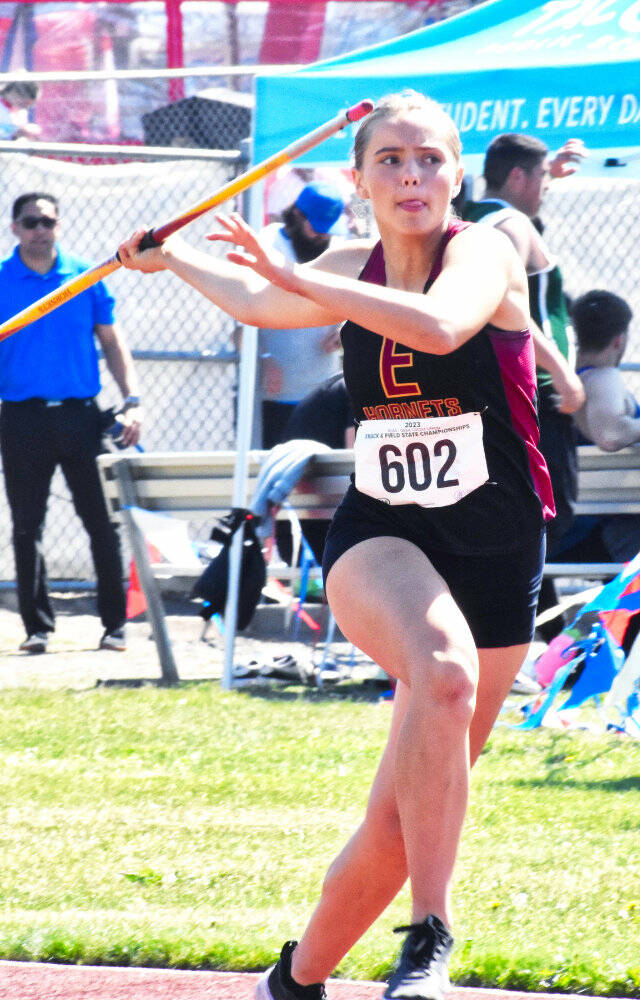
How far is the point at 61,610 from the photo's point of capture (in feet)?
31.2

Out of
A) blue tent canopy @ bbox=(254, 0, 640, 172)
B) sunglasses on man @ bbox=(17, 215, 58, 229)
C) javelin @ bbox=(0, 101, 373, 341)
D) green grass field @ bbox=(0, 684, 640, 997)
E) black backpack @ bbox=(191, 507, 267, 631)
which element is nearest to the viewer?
javelin @ bbox=(0, 101, 373, 341)

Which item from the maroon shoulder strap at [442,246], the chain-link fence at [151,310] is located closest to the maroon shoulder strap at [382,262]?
the maroon shoulder strap at [442,246]

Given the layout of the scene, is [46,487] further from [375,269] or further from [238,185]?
[375,269]

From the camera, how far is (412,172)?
121 inches

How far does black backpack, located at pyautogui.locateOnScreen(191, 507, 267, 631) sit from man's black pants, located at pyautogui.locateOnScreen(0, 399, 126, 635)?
1028 millimetres

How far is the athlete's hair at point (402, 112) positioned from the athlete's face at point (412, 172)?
0.04ft

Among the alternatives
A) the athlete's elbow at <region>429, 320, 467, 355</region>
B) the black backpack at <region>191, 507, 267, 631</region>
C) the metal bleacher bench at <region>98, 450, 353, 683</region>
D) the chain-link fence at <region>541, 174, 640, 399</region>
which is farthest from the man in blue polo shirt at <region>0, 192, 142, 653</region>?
the athlete's elbow at <region>429, 320, 467, 355</region>

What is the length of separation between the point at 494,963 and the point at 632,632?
338 cm

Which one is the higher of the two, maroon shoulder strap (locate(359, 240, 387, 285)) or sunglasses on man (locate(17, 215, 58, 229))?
maroon shoulder strap (locate(359, 240, 387, 285))

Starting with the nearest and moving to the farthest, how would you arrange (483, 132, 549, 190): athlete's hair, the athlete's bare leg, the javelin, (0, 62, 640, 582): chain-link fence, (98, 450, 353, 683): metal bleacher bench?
the athlete's bare leg
the javelin
(483, 132, 549, 190): athlete's hair
(98, 450, 353, 683): metal bleacher bench
(0, 62, 640, 582): chain-link fence

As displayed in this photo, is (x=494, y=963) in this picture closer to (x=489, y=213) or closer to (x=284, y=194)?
(x=489, y=213)

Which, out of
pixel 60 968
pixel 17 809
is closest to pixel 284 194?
pixel 17 809

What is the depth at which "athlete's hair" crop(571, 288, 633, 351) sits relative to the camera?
288 inches

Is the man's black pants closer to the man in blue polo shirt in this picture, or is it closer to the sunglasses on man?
the man in blue polo shirt
